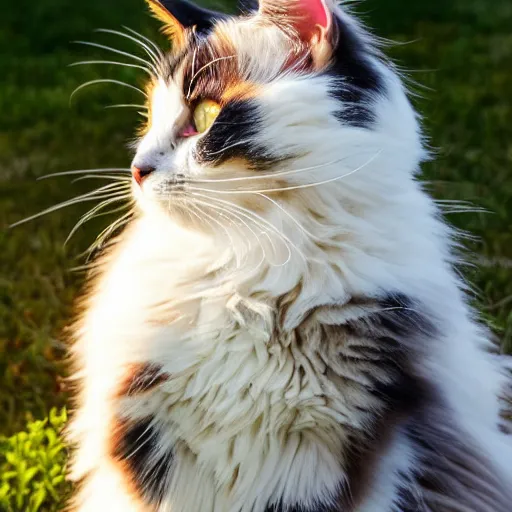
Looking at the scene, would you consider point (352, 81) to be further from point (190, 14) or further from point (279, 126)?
point (190, 14)

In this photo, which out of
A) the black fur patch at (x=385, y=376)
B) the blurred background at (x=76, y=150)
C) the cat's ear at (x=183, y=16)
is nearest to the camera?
the black fur patch at (x=385, y=376)

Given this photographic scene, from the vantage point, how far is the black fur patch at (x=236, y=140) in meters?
0.98

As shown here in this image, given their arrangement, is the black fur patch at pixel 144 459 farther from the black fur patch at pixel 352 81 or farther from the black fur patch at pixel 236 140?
the black fur patch at pixel 352 81

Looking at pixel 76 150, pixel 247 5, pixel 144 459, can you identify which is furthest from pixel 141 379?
pixel 76 150

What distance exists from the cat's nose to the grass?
46 cm

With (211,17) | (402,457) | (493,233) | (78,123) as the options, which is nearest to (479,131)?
(493,233)

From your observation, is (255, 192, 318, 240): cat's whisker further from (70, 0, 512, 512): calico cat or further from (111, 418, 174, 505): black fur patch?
(111, 418, 174, 505): black fur patch

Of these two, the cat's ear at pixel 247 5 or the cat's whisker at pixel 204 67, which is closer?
the cat's whisker at pixel 204 67

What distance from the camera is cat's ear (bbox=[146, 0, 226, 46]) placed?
3.84 feet

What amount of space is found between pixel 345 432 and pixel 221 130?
0.39 metres

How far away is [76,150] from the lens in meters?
3.04

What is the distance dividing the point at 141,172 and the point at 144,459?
0.36m

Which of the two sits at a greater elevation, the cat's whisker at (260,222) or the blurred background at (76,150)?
the cat's whisker at (260,222)

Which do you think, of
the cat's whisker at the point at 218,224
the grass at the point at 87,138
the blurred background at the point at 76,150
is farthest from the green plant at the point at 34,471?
the cat's whisker at the point at 218,224
